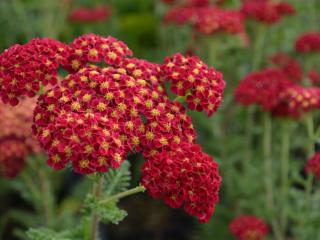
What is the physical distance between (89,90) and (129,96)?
5.8 inches

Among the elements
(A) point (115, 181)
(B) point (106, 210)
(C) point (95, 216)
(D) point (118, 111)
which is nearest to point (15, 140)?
(A) point (115, 181)

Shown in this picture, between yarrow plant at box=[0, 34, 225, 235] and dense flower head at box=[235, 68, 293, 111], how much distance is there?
0.90 m

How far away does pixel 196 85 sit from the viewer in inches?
95.9

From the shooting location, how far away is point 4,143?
3.31 meters

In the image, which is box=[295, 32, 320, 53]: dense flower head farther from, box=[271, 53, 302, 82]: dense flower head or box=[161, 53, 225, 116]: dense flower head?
box=[161, 53, 225, 116]: dense flower head

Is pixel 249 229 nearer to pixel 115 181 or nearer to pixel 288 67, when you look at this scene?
pixel 115 181

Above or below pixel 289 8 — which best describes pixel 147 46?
above

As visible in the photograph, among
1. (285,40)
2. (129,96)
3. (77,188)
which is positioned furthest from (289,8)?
(129,96)

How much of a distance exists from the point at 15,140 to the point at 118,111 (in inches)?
50.3

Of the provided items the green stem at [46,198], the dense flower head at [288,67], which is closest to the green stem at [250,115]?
the dense flower head at [288,67]

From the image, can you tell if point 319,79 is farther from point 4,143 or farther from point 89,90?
point 89,90

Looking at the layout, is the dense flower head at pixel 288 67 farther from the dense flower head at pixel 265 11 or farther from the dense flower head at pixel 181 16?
the dense flower head at pixel 181 16

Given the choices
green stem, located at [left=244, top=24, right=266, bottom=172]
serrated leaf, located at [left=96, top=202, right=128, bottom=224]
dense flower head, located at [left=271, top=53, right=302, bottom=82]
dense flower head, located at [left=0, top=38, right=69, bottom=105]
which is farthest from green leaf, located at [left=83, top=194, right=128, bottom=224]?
dense flower head, located at [left=271, top=53, right=302, bottom=82]

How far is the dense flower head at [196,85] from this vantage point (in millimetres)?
2432
